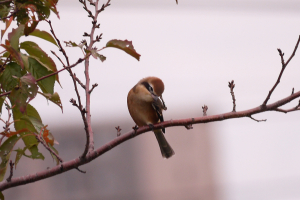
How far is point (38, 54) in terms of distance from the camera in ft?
5.44

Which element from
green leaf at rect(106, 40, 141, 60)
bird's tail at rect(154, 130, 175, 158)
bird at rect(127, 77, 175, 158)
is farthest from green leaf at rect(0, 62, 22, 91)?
bird's tail at rect(154, 130, 175, 158)

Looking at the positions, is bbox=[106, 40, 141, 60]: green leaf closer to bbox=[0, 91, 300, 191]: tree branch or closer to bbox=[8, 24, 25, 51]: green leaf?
bbox=[8, 24, 25, 51]: green leaf

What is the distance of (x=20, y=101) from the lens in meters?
1.40

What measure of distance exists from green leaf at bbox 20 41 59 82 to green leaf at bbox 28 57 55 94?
21mm

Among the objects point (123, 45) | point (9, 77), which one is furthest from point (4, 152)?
point (123, 45)

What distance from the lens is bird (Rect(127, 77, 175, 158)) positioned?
2.86 meters

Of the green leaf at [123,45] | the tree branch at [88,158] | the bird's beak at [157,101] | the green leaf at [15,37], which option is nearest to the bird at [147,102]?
the bird's beak at [157,101]

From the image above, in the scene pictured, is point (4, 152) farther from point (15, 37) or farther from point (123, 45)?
point (123, 45)

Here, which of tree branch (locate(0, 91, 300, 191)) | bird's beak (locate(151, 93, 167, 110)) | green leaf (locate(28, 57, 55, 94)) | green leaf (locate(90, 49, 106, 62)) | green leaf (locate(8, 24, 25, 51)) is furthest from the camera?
bird's beak (locate(151, 93, 167, 110))

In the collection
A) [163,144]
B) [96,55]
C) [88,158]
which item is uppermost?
[96,55]

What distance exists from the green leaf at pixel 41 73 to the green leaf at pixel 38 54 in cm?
2

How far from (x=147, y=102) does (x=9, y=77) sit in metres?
1.51

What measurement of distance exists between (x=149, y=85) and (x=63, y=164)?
4.43 ft

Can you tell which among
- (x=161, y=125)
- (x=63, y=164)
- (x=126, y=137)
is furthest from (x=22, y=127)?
(x=161, y=125)
